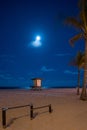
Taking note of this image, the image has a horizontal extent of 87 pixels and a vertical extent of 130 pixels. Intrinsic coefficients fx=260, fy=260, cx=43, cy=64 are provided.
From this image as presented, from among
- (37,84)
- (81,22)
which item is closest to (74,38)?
(81,22)

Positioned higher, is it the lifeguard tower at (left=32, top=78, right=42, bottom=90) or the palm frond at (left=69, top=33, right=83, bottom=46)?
the palm frond at (left=69, top=33, right=83, bottom=46)

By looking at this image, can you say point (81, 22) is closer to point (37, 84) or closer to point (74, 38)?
point (74, 38)

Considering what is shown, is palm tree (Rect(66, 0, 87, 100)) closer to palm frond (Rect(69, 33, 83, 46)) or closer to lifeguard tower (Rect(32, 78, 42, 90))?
palm frond (Rect(69, 33, 83, 46))

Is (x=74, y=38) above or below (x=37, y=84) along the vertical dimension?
above

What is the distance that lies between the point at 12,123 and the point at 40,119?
1.50 metres

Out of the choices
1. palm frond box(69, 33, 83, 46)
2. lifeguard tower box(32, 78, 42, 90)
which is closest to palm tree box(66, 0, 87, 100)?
palm frond box(69, 33, 83, 46)

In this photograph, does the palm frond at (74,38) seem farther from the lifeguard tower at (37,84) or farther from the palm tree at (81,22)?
the lifeguard tower at (37,84)

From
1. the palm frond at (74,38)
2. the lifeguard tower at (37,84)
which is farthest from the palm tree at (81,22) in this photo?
the lifeguard tower at (37,84)

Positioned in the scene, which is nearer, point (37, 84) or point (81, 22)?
point (81, 22)

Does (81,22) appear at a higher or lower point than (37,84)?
higher

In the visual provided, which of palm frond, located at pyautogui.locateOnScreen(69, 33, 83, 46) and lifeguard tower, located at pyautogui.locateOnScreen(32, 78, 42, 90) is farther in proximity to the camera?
lifeguard tower, located at pyautogui.locateOnScreen(32, 78, 42, 90)

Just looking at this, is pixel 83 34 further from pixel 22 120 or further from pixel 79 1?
pixel 22 120

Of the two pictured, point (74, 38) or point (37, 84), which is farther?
point (37, 84)

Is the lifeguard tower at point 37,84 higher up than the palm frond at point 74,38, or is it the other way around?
Answer: the palm frond at point 74,38
